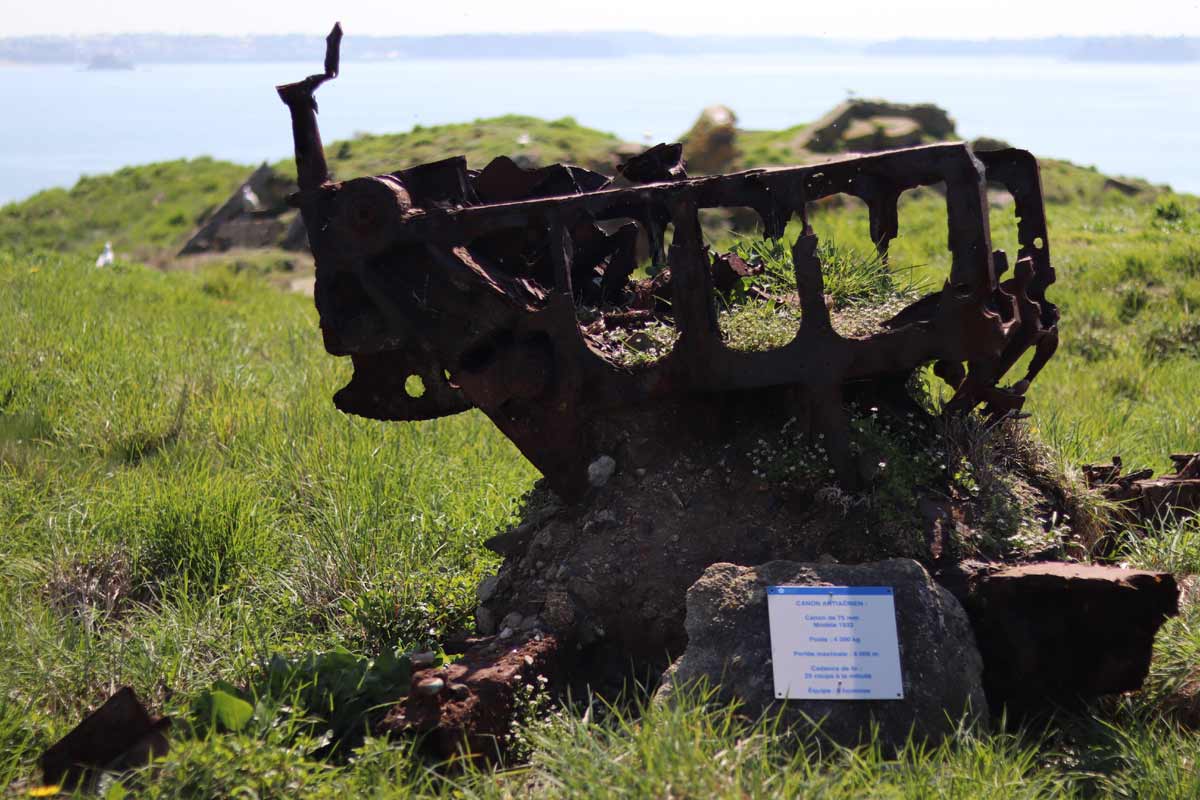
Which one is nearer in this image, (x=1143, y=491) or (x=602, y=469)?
(x=602, y=469)

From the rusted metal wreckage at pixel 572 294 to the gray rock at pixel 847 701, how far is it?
0.47 m

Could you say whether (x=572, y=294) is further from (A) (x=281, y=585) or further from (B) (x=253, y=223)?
(B) (x=253, y=223)

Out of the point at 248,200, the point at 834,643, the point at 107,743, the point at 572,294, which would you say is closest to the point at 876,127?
the point at 248,200

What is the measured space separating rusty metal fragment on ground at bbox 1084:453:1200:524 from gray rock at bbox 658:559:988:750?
1458 mm

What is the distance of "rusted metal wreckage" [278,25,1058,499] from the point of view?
3.76 metres

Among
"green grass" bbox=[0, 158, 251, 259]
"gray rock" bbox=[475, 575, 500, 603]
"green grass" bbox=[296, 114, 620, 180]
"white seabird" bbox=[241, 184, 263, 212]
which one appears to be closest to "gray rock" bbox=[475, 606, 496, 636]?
"gray rock" bbox=[475, 575, 500, 603]

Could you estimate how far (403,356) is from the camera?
14.2 ft

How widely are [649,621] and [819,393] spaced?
0.95 metres

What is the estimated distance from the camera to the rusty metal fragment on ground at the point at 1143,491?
4727 mm

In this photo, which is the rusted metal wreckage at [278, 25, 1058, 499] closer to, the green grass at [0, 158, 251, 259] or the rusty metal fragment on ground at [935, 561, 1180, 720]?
the rusty metal fragment on ground at [935, 561, 1180, 720]

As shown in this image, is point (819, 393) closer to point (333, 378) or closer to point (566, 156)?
point (333, 378)

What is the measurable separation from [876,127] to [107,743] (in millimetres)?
14523

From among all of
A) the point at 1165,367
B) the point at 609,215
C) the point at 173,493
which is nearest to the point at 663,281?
the point at 609,215

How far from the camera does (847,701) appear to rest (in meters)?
3.46
